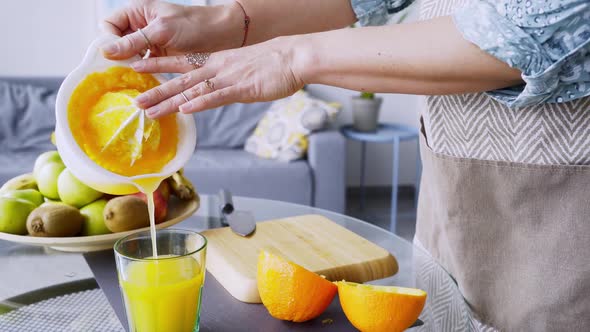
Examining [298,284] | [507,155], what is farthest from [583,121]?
[298,284]

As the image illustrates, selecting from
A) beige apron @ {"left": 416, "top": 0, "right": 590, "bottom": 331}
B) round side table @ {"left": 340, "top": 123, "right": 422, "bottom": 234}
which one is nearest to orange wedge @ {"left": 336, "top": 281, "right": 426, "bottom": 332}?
beige apron @ {"left": 416, "top": 0, "right": 590, "bottom": 331}

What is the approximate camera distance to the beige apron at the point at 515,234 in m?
0.83

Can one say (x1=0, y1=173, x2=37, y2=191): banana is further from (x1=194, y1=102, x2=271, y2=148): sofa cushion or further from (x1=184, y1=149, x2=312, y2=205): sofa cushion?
(x1=194, y1=102, x2=271, y2=148): sofa cushion

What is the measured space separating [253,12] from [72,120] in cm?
43

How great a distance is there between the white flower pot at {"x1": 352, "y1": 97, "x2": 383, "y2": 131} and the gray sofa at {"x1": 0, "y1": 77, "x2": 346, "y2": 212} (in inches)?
13.9

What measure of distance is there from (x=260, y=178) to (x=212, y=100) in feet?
7.83

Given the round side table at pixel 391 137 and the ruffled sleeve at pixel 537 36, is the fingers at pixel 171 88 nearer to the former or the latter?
the ruffled sleeve at pixel 537 36

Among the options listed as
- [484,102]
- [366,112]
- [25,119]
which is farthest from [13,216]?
[366,112]

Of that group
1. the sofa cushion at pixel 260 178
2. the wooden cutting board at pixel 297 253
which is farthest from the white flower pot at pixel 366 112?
the wooden cutting board at pixel 297 253

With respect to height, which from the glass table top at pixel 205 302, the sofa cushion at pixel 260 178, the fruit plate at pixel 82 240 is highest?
the fruit plate at pixel 82 240

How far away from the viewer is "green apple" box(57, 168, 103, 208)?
3.60 feet

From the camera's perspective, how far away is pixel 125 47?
2.92ft

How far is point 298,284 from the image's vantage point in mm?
804

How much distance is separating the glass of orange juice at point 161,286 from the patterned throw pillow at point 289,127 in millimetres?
2502
